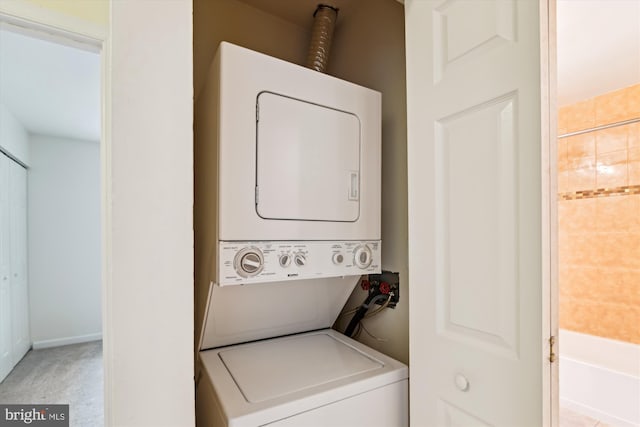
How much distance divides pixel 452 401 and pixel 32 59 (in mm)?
4181

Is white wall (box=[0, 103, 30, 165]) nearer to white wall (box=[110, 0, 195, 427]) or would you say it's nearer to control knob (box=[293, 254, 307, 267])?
white wall (box=[110, 0, 195, 427])

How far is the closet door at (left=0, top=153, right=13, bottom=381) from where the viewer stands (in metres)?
4.10

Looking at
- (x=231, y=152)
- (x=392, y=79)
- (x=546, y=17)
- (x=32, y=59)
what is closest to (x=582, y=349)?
(x=392, y=79)

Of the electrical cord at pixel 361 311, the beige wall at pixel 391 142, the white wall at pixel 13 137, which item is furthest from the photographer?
the white wall at pixel 13 137

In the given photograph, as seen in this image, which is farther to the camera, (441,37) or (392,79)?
(392,79)

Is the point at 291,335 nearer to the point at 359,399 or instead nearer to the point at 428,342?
the point at 359,399

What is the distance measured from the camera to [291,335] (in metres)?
2.18

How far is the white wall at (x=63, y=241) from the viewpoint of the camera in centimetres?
518

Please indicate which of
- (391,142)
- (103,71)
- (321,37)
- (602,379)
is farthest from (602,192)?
(103,71)

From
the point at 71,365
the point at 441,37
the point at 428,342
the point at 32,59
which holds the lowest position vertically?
the point at 71,365

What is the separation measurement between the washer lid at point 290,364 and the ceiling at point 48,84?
2476mm

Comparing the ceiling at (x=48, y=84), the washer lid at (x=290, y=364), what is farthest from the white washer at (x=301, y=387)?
the ceiling at (x=48, y=84)

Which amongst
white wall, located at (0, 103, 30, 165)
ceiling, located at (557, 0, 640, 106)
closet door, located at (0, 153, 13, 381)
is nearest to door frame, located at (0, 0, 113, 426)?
ceiling, located at (557, 0, 640, 106)

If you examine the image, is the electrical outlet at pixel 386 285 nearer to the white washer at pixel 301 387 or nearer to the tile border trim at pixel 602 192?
the white washer at pixel 301 387
